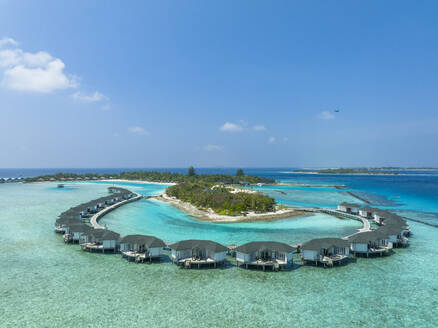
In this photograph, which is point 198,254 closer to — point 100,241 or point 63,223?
point 100,241

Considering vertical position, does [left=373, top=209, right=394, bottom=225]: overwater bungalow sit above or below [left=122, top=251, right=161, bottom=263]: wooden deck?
above

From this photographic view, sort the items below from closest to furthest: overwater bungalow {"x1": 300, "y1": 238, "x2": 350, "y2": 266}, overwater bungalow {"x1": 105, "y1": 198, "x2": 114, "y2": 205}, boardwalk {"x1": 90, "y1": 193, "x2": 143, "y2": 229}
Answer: overwater bungalow {"x1": 300, "y1": 238, "x2": 350, "y2": 266} < boardwalk {"x1": 90, "y1": 193, "x2": 143, "y2": 229} < overwater bungalow {"x1": 105, "y1": 198, "x2": 114, "y2": 205}

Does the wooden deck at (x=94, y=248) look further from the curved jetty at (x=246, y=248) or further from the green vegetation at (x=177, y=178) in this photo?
the green vegetation at (x=177, y=178)

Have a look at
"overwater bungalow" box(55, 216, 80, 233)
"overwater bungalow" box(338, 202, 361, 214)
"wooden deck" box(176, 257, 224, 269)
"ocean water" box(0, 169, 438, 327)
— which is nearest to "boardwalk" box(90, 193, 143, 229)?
"overwater bungalow" box(55, 216, 80, 233)

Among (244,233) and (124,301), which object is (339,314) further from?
(244,233)

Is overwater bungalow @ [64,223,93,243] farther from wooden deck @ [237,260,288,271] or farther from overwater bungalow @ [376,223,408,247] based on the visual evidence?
overwater bungalow @ [376,223,408,247]
